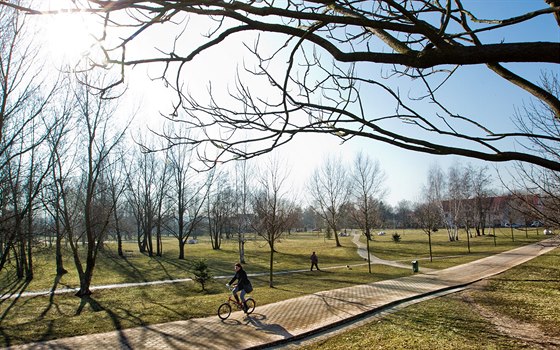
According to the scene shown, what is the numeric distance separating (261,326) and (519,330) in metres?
7.06

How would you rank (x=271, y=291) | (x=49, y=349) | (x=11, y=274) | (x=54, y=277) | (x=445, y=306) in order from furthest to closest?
1. (x=11, y=274)
2. (x=54, y=277)
3. (x=271, y=291)
4. (x=445, y=306)
5. (x=49, y=349)

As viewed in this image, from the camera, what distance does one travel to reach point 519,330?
943 cm

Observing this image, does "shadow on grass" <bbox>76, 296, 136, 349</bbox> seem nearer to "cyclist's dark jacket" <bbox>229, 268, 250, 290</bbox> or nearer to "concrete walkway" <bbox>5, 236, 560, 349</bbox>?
"concrete walkway" <bbox>5, 236, 560, 349</bbox>

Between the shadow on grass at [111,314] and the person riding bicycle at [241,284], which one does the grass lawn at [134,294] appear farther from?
the person riding bicycle at [241,284]

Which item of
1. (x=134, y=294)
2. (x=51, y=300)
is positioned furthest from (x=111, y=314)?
(x=51, y=300)

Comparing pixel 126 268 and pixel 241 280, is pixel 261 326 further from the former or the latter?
pixel 126 268

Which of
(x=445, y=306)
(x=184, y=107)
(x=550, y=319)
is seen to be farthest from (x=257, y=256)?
(x=184, y=107)

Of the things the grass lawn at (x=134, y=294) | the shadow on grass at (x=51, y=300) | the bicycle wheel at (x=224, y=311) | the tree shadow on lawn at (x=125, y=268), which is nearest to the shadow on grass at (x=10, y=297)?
the grass lawn at (x=134, y=294)

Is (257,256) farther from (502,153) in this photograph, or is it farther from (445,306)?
(502,153)

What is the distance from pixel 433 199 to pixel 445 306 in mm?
47694

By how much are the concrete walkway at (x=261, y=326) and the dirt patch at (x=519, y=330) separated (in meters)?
3.03

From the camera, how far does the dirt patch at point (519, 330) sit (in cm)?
818

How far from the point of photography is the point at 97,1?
2068mm

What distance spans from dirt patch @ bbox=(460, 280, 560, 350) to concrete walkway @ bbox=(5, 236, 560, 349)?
3.03m
